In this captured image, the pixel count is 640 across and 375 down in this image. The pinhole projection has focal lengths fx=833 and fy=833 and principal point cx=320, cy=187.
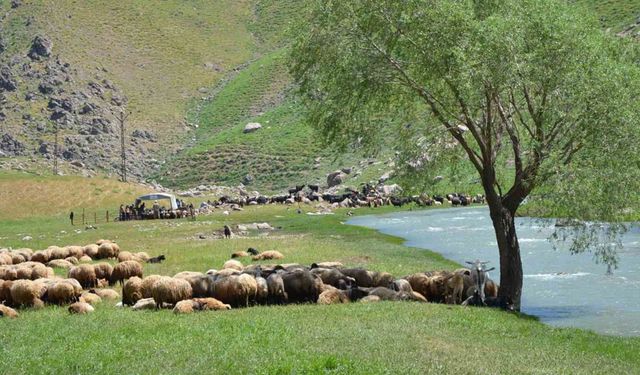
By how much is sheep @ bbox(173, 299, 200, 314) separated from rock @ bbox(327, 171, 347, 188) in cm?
8488

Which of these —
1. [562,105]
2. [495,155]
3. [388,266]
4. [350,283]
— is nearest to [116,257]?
[388,266]

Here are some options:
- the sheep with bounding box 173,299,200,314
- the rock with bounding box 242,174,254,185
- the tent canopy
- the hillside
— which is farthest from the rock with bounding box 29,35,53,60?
the sheep with bounding box 173,299,200,314

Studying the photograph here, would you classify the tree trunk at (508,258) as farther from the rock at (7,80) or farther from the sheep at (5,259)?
the rock at (7,80)

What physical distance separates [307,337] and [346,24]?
36.6 feet

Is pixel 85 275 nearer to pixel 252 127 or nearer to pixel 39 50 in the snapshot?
pixel 252 127

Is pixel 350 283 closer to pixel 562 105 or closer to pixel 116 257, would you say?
pixel 562 105

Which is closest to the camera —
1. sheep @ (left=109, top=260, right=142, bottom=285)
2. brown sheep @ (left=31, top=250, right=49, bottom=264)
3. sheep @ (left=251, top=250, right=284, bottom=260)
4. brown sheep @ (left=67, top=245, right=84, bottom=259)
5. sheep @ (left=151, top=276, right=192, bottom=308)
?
sheep @ (left=151, top=276, right=192, bottom=308)

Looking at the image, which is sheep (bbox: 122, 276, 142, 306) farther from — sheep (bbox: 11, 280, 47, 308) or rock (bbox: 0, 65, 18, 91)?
rock (bbox: 0, 65, 18, 91)

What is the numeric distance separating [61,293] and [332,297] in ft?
23.9

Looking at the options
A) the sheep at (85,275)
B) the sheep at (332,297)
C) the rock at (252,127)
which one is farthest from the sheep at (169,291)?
the rock at (252,127)

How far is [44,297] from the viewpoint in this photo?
2253cm

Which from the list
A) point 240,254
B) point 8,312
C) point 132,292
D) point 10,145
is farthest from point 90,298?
point 10,145

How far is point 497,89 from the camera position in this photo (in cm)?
2216

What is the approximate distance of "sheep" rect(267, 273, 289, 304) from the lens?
2267 cm
